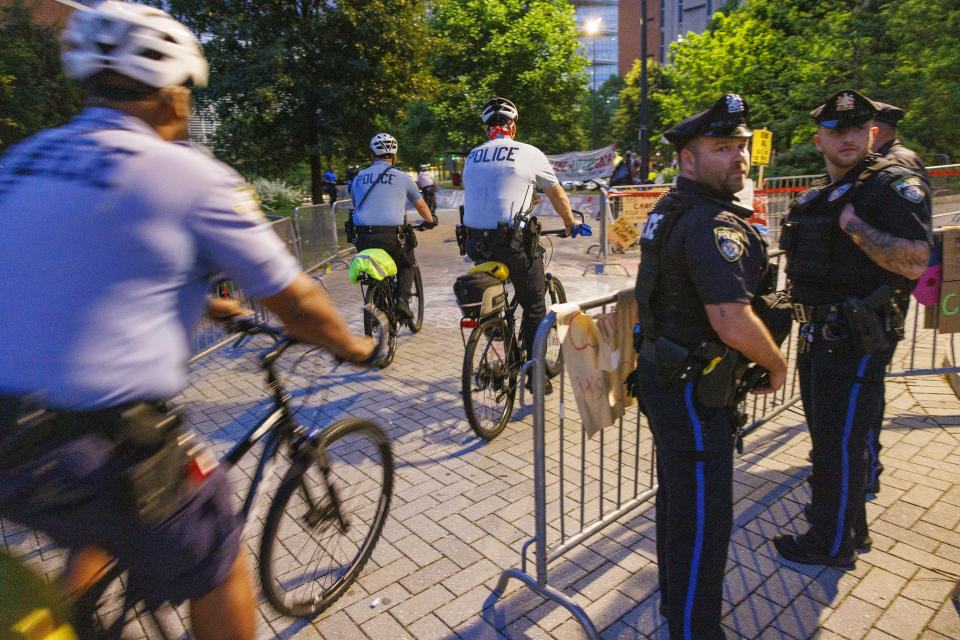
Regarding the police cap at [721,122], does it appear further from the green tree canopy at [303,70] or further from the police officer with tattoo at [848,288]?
the green tree canopy at [303,70]

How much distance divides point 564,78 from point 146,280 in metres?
27.9

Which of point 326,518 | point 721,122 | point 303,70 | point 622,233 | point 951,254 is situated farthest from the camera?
point 303,70

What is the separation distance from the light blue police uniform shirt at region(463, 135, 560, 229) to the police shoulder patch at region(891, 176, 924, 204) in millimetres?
2453

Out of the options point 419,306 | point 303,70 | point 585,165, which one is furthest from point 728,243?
point 585,165

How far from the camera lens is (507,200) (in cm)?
486

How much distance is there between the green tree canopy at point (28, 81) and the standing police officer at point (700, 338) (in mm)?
17733

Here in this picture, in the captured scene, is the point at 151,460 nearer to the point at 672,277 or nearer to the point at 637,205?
the point at 672,277

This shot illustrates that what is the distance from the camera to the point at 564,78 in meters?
27.2

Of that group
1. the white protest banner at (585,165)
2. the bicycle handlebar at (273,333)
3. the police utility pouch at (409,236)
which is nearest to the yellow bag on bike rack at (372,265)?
the police utility pouch at (409,236)

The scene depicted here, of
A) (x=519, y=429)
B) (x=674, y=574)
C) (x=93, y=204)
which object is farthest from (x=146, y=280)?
(x=519, y=429)

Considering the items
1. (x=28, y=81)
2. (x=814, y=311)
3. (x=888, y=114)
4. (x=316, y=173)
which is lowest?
→ (x=814, y=311)

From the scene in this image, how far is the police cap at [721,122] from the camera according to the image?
230 centimetres

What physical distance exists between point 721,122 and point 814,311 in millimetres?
1236

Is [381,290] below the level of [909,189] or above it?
below
